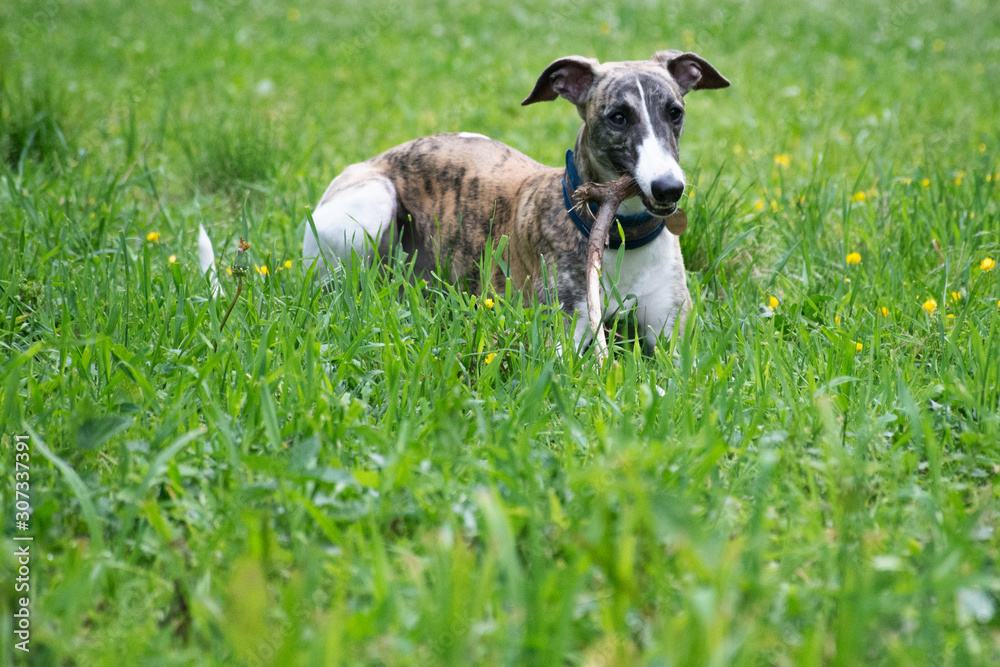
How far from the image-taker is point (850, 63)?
23.0 ft

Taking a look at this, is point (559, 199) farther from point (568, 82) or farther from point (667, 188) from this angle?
point (667, 188)

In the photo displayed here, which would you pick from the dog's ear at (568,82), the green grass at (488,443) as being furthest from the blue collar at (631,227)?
the dog's ear at (568,82)

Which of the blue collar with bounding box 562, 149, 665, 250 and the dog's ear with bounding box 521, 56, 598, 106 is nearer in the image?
the blue collar with bounding box 562, 149, 665, 250

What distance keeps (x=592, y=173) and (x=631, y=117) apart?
26 centimetres

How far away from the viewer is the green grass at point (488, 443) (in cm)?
146

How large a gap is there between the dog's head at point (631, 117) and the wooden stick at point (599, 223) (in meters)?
0.06

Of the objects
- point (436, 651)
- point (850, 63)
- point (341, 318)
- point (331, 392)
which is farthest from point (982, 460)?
point (850, 63)

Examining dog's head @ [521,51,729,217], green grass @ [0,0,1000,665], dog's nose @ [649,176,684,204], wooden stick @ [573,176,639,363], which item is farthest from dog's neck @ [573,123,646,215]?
green grass @ [0,0,1000,665]

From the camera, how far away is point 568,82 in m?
3.25

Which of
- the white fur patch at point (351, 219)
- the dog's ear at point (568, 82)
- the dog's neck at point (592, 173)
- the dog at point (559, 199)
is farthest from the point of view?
the white fur patch at point (351, 219)

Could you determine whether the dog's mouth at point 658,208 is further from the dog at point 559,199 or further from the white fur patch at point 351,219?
the white fur patch at point 351,219

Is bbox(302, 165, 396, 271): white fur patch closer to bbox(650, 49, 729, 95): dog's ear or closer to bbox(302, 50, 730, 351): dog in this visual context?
bbox(302, 50, 730, 351): dog

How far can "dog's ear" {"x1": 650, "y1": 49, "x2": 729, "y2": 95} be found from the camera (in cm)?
329

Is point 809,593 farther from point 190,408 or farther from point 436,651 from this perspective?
point 190,408
